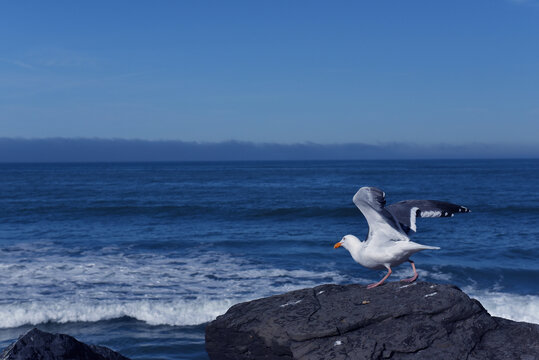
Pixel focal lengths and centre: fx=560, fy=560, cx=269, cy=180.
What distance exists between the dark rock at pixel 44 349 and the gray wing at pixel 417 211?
12.7 feet

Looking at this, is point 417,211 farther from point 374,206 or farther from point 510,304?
point 510,304

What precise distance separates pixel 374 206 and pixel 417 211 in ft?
2.88

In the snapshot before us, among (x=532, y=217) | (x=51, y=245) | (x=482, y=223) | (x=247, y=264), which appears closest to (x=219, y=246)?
(x=247, y=264)

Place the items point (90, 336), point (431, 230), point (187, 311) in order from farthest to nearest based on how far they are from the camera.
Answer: point (431, 230) < point (187, 311) < point (90, 336)

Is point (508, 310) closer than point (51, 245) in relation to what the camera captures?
Yes

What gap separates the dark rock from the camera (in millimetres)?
5590

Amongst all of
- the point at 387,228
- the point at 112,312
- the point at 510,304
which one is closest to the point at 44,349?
the point at 387,228

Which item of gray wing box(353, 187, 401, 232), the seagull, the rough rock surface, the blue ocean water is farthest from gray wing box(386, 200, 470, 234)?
the blue ocean water

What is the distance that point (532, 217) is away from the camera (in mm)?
27391

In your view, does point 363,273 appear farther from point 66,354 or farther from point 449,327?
point 66,354

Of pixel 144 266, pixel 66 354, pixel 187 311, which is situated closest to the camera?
pixel 66 354

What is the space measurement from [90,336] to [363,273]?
7.49 meters

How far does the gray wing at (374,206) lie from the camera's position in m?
6.29

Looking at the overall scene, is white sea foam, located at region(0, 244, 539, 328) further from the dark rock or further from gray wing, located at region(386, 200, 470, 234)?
gray wing, located at region(386, 200, 470, 234)
